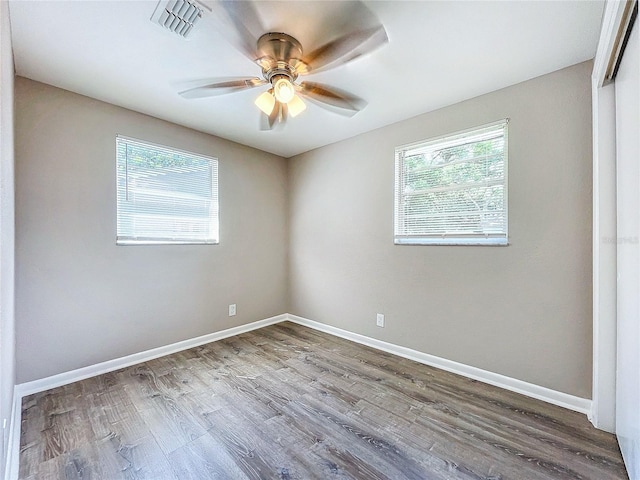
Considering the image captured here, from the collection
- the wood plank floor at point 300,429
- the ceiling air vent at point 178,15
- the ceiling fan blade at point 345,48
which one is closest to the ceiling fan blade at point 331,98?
the ceiling fan blade at point 345,48

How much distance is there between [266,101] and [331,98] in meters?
0.44

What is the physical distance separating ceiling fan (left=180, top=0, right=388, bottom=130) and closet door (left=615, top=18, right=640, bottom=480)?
1.29 meters

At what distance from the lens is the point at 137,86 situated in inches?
88.1

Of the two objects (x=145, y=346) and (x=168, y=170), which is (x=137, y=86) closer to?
(x=168, y=170)

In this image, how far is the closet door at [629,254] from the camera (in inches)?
52.4

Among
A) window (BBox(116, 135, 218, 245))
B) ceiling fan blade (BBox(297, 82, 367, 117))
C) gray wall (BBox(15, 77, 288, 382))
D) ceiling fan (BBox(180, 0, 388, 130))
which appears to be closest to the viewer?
ceiling fan (BBox(180, 0, 388, 130))

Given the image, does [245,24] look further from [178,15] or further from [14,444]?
[14,444]

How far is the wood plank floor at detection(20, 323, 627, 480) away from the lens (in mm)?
1483

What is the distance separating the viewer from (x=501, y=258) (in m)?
2.27

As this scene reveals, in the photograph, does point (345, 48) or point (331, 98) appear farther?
point (331, 98)

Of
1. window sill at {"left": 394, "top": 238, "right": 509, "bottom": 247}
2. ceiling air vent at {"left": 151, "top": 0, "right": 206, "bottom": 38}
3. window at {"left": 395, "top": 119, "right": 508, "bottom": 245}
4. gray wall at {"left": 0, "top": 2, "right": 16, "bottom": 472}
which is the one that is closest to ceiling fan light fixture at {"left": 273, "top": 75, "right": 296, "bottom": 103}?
ceiling air vent at {"left": 151, "top": 0, "right": 206, "bottom": 38}

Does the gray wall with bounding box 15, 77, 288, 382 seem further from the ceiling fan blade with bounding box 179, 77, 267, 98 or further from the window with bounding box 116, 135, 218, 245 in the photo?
the ceiling fan blade with bounding box 179, 77, 267, 98

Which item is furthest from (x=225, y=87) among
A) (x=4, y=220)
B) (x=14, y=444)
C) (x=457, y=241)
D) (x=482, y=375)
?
(x=482, y=375)

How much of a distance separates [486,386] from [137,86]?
3.76 meters
